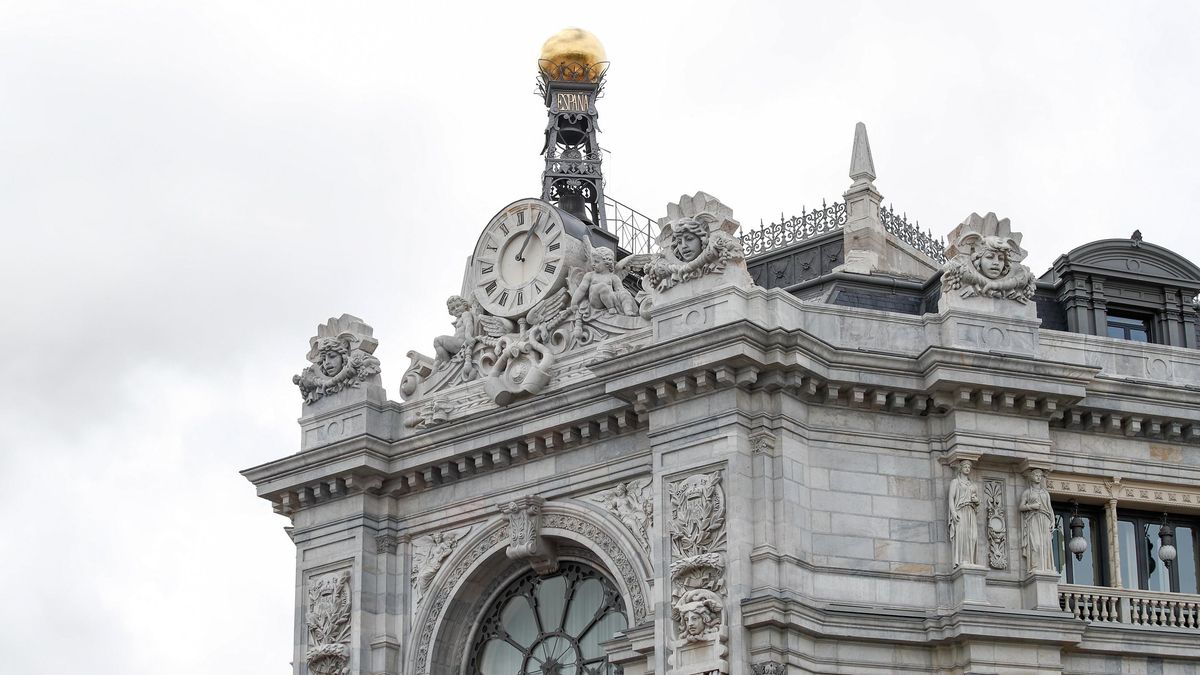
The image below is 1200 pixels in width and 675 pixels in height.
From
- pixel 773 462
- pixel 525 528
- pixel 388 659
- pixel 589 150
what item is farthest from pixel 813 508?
pixel 589 150

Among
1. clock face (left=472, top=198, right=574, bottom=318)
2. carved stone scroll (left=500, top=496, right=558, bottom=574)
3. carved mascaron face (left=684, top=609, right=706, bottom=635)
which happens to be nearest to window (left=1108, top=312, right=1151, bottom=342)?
clock face (left=472, top=198, right=574, bottom=318)

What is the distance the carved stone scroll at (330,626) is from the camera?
47.5 m

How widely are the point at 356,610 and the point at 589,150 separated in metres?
12.8

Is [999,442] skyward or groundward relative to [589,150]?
groundward

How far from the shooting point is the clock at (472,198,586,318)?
48.1m

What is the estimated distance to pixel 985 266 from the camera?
4566cm

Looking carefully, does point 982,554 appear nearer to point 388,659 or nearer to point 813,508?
point 813,508

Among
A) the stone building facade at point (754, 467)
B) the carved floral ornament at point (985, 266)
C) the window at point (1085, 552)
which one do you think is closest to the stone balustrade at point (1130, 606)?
the stone building facade at point (754, 467)

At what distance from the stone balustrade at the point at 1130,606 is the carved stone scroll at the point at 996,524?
127 cm

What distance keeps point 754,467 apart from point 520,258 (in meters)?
7.57

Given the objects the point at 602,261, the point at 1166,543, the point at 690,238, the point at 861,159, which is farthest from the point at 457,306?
the point at 1166,543

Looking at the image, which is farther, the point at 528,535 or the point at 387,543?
the point at 387,543

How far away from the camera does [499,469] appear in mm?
47500

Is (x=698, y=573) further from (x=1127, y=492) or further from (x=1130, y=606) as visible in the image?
(x=1127, y=492)
